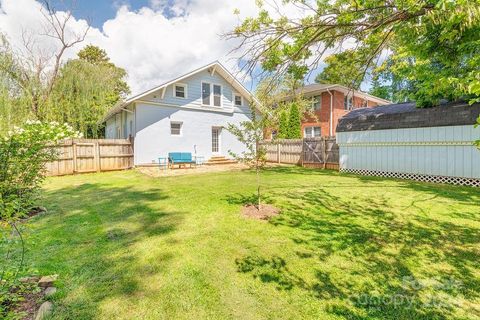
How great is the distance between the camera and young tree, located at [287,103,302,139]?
61.7 ft

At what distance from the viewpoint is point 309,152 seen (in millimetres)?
14430

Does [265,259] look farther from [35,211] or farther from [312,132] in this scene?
[312,132]

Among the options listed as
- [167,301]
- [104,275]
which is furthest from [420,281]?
[104,275]

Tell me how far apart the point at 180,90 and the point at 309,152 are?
903 centimetres

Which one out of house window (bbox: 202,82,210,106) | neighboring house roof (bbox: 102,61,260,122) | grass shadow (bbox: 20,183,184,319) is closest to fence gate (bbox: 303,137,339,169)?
neighboring house roof (bbox: 102,61,260,122)

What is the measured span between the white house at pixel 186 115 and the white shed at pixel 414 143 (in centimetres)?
599

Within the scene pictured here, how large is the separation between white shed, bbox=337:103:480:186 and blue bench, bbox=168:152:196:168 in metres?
8.29

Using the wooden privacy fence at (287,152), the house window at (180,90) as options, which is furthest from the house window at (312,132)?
the house window at (180,90)

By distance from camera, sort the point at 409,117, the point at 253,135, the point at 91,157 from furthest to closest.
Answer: the point at 91,157 → the point at 409,117 → the point at 253,135

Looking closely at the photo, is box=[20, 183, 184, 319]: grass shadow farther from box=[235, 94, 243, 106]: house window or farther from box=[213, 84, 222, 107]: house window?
box=[235, 94, 243, 106]: house window

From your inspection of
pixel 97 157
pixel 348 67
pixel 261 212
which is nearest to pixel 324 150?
pixel 348 67

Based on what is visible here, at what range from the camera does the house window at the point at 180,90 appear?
598 inches

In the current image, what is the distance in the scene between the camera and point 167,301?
247 cm

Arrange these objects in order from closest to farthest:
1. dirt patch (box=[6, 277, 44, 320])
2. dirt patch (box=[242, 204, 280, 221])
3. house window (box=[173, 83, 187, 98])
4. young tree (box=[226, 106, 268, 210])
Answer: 1. dirt patch (box=[6, 277, 44, 320])
2. dirt patch (box=[242, 204, 280, 221])
3. young tree (box=[226, 106, 268, 210])
4. house window (box=[173, 83, 187, 98])
